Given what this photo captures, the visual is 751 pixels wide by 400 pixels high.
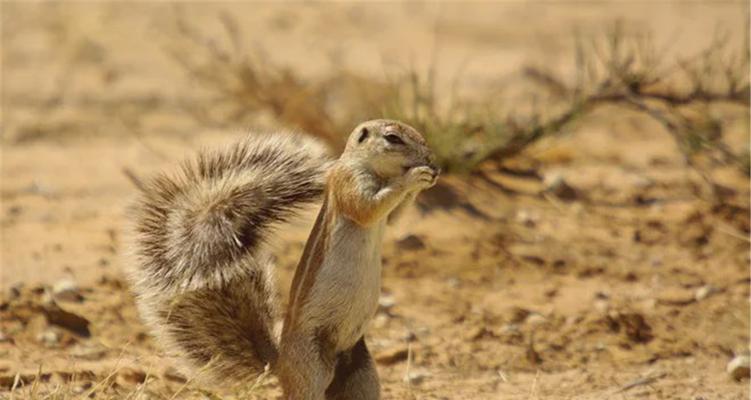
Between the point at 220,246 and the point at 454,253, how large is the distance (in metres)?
2.94

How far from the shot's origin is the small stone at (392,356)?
564 cm

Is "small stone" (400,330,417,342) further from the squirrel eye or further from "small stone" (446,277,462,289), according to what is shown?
the squirrel eye

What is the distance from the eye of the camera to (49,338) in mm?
5707

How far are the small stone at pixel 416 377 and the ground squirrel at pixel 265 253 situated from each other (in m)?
0.80

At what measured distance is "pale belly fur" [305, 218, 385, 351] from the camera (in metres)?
4.38

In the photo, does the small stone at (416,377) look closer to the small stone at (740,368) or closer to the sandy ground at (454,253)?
the sandy ground at (454,253)

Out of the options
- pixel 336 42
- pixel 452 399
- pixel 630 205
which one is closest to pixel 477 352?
pixel 452 399

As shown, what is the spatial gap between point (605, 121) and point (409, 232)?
3.62 meters

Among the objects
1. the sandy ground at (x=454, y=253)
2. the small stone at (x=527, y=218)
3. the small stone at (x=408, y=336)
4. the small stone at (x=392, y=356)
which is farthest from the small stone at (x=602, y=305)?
the small stone at (x=527, y=218)

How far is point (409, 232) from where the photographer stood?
735cm

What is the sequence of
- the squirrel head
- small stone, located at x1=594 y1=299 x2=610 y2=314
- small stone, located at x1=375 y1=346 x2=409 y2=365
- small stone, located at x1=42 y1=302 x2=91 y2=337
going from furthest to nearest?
small stone, located at x1=594 y1=299 x2=610 y2=314
small stone, located at x1=42 y1=302 x2=91 y2=337
small stone, located at x1=375 y1=346 x2=409 y2=365
the squirrel head

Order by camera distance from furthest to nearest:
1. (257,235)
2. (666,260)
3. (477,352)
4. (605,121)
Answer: (605,121)
(666,260)
(477,352)
(257,235)

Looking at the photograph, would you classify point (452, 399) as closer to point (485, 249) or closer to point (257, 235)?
point (257, 235)

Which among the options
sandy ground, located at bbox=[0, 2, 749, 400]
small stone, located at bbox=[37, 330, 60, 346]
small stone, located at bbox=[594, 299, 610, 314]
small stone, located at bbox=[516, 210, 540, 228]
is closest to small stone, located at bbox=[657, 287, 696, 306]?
sandy ground, located at bbox=[0, 2, 749, 400]
